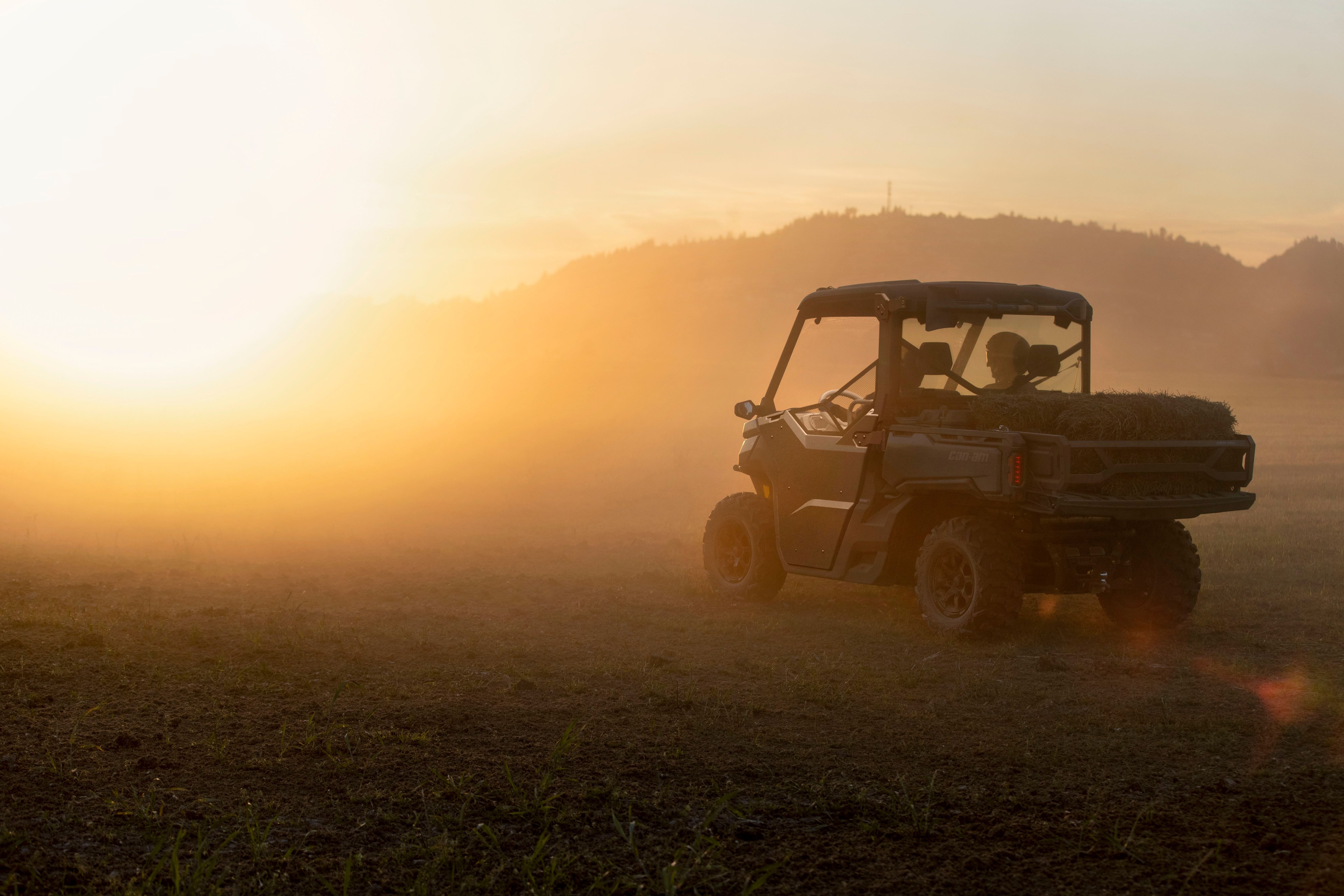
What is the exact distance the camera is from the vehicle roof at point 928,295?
8664 millimetres

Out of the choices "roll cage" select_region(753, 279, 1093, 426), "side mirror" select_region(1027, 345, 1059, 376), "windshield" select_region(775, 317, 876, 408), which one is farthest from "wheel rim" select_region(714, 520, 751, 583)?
"windshield" select_region(775, 317, 876, 408)

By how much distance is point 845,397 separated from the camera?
9500 millimetres

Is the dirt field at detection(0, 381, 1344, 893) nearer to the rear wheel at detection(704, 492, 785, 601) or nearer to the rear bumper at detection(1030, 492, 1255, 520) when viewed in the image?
the rear wheel at detection(704, 492, 785, 601)

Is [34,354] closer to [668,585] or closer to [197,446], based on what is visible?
[197,446]

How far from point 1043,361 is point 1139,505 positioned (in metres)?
2.00

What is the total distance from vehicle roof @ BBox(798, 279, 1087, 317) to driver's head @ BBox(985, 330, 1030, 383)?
286 mm

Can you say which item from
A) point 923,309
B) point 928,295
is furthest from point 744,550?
point 928,295

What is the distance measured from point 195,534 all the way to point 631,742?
1157cm

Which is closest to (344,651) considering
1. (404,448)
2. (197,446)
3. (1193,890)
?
(1193,890)

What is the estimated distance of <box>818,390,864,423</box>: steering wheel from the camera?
9359 millimetres

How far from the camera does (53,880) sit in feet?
12.1

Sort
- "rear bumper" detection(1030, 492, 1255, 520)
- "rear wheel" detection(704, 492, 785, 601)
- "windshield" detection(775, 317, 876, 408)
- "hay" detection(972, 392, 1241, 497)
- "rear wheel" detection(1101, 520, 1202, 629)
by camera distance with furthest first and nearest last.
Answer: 1. "windshield" detection(775, 317, 876, 408)
2. "rear wheel" detection(704, 492, 785, 601)
3. "rear wheel" detection(1101, 520, 1202, 629)
4. "hay" detection(972, 392, 1241, 497)
5. "rear bumper" detection(1030, 492, 1255, 520)

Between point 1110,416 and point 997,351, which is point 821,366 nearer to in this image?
point 997,351

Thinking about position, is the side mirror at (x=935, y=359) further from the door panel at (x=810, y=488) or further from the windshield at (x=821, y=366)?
the windshield at (x=821, y=366)
